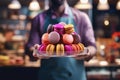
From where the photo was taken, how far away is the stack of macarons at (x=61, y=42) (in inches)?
65.1

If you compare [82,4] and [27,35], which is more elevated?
[82,4]

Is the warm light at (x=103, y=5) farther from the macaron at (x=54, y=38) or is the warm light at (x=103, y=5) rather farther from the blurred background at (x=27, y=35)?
the macaron at (x=54, y=38)

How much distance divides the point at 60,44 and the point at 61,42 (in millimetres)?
13

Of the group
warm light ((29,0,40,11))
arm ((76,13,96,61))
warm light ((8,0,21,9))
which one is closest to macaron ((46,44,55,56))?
arm ((76,13,96,61))

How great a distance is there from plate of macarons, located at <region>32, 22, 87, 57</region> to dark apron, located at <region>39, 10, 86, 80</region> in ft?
0.50

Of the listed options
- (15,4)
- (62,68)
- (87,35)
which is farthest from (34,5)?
(62,68)

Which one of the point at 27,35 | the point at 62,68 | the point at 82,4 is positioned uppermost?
the point at 82,4

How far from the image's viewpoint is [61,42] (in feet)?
5.49

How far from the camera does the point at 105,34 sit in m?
3.09

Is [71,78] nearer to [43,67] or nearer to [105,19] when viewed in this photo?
[43,67]

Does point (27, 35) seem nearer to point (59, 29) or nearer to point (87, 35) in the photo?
point (87, 35)

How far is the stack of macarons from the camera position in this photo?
65.1 inches

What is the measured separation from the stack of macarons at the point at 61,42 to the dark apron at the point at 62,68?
16 cm

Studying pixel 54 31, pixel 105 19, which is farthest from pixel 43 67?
pixel 105 19
